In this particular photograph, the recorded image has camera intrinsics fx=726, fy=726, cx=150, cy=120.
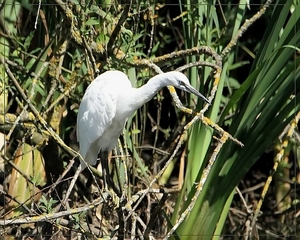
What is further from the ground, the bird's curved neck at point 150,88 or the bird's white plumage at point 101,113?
the bird's curved neck at point 150,88

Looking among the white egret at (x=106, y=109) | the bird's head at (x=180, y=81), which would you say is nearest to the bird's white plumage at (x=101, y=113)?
the white egret at (x=106, y=109)

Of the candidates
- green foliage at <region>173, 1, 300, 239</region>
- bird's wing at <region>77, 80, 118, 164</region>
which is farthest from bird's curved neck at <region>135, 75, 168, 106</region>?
green foliage at <region>173, 1, 300, 239</region>

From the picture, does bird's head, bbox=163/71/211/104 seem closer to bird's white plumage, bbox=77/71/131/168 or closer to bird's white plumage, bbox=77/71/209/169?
bird's white plumage, bbox=77/71/209/169

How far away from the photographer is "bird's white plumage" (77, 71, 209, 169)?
199cm

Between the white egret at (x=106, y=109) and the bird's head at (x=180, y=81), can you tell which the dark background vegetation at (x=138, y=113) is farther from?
the bird's head at (x=180, y=81)

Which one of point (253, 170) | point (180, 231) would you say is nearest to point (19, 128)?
point (180, 231)

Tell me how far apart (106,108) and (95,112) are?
4cm

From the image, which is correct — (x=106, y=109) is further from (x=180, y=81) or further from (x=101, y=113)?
(x=180, y=81)

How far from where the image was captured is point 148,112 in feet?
9.12

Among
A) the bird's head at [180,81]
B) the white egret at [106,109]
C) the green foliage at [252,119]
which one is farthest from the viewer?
the green foliage at [252,119]

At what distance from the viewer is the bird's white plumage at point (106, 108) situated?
6.53 ft

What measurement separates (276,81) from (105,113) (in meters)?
0.51

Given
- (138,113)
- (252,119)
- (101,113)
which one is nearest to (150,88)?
(101,113)

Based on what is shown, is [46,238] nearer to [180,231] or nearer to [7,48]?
[180,231]
